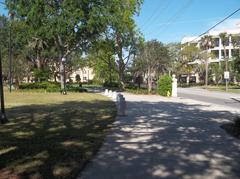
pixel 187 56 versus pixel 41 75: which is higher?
pixel 187 56

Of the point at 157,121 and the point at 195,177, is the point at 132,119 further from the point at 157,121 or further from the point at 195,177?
the point at 195,177

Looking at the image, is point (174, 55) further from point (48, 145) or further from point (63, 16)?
point (48, 145)

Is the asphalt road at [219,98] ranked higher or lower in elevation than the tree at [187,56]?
lower

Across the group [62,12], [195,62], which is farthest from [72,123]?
[195,62]

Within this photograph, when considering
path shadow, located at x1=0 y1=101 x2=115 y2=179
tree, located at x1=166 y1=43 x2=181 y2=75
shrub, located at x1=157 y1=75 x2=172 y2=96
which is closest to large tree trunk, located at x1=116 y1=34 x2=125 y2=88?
shrub, located at x1=157 y1=75 x2=172 y2=96

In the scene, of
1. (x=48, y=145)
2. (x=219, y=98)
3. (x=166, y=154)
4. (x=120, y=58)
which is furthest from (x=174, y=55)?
(x=166, y=154)

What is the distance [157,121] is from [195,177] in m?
9.94

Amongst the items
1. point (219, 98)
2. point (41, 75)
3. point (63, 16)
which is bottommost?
point (219, 98)

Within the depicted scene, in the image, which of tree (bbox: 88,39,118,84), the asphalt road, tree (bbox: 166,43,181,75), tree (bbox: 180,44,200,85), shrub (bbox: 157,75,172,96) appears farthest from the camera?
tree (bbox: 166,43,181,75)

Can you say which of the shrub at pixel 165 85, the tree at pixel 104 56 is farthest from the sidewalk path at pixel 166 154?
the tree at pixel 104 56

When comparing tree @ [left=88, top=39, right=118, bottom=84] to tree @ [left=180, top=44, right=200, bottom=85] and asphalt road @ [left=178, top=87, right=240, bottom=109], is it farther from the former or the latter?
tree @ [left=180, top=44, right=200, bottom=85]

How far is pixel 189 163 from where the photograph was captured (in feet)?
29.7

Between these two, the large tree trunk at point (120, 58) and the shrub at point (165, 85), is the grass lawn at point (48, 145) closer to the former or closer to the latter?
the shrub at point (165, 85)

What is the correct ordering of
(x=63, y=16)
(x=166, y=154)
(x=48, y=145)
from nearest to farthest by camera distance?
(x=166, y=154)
(x=48, y=145)
(x=63, y=16)
